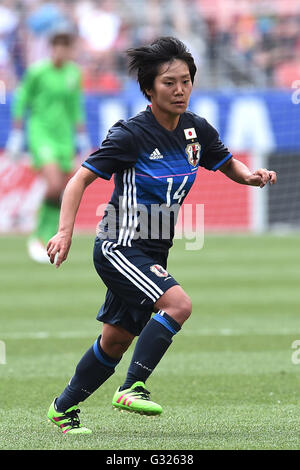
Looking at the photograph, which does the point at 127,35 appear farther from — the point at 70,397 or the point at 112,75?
the point at 70,397

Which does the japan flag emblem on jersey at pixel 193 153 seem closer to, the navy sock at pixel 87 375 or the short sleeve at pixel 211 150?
the short sleeve at pixel 211 150

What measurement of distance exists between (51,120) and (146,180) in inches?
352

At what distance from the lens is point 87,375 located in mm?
4875

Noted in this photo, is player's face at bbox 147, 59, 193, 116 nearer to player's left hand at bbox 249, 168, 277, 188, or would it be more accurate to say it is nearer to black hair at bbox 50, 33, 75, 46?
player's left hand at bbox 249, 168, 277, 188

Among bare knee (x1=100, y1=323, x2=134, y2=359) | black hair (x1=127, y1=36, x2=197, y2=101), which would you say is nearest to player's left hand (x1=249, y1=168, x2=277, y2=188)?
black hair (x1=127, y1=36, x2=197, y2=101)

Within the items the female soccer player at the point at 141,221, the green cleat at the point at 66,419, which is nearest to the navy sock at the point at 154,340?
the female soccer player at the point at 141,221

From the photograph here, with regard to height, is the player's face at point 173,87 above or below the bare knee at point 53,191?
Answer: above

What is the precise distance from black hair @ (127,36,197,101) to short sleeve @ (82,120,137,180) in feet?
1.01

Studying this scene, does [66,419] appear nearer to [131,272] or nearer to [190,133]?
[131,272]

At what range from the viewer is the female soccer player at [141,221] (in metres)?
4.62

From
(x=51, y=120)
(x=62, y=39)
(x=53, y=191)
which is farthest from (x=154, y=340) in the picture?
(x=51, y=120)

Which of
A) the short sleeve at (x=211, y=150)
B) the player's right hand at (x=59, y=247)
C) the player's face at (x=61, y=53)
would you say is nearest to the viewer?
the player's right hand at (x=59, y=247)

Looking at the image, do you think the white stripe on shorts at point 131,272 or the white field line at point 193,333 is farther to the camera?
the white field line at point 193,333

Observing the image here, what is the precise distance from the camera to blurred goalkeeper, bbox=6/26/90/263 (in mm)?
13023
